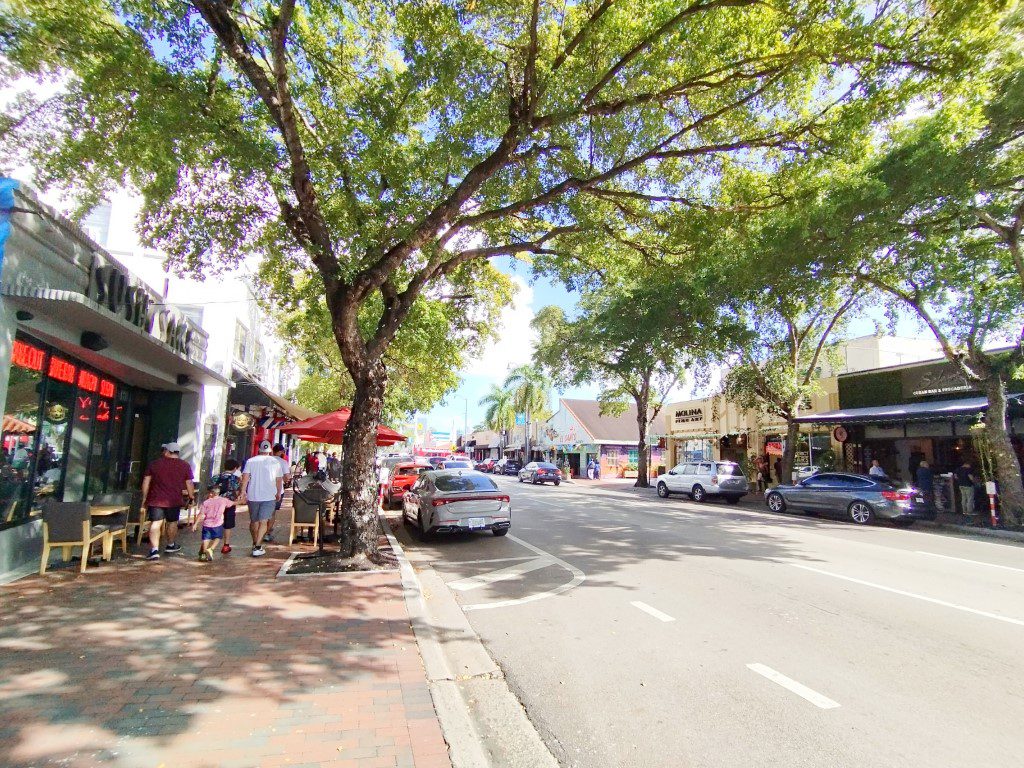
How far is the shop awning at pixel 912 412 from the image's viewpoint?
17328mm

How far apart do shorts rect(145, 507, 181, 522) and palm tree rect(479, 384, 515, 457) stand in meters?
56.0

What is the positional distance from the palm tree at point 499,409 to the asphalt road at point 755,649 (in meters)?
55.3

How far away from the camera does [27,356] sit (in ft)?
23.9

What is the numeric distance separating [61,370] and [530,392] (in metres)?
48.4

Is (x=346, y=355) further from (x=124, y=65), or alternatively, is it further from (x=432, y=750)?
(x=432, y=750)

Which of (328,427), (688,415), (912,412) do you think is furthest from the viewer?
(688,415)

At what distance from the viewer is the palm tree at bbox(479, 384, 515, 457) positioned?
66.2m

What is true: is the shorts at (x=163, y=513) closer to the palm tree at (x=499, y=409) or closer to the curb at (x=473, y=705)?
the curb at (x=473, y=705)

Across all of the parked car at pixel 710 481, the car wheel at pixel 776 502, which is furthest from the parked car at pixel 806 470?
the car wheel at pixel 776 502

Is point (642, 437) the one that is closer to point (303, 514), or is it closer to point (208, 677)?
point (303, 514)

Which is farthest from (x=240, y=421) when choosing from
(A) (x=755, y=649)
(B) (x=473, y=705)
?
(A) (x=755, y=649)

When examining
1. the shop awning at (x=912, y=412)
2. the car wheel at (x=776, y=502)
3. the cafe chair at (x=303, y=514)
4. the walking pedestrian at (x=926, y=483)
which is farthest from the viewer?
the car wheel at (x=776, y=502)

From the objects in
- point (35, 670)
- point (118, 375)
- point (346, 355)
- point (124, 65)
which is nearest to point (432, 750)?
point (35, 670)

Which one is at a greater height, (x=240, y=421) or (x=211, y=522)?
(x=240, y=421)
